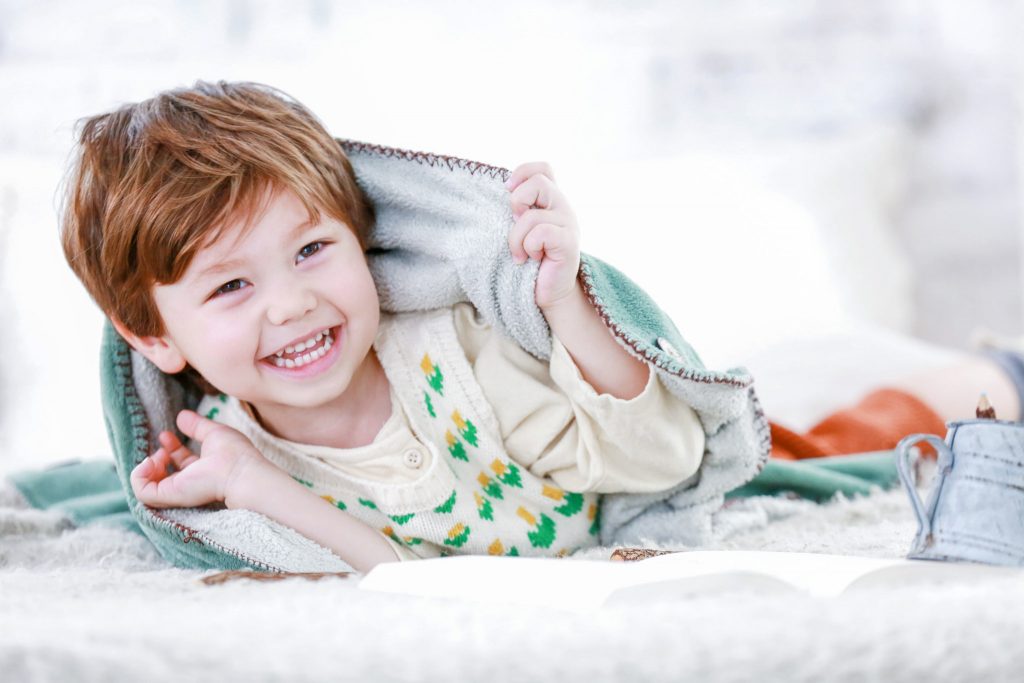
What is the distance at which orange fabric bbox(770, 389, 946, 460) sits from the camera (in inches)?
46.8

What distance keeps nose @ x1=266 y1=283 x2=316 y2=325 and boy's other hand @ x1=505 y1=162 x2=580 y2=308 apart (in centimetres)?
16

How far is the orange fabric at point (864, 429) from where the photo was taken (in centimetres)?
119

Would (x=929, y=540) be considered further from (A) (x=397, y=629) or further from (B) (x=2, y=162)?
(B) (x=2, y=162)

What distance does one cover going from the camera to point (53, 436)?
4.00 feet

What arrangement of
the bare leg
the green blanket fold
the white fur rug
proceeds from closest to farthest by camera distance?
1. the white fur rug
2. the green blanket fold
3. the bare leg

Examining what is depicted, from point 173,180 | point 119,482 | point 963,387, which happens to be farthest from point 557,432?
point 963,387

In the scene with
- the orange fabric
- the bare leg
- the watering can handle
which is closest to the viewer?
the watering can handle

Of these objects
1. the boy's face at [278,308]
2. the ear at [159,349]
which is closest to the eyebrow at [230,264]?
the boy's face at [278,308]

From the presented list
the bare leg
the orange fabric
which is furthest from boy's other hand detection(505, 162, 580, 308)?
the bare leg

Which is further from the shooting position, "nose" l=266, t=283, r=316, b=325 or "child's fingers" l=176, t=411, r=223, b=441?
"child's fingers" l=176, t=411, r=223, b=441

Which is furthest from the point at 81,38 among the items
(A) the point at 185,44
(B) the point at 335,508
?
(B) the point at 335,508

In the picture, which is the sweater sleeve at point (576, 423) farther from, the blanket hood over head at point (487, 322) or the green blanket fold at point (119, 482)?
the green blanket fold at point (119, 482)

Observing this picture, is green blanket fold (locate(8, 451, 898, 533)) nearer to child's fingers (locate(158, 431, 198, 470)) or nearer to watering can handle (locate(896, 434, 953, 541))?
child's fingers (locate(158, 431, 198, 470))

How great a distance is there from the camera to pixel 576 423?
0.92m
